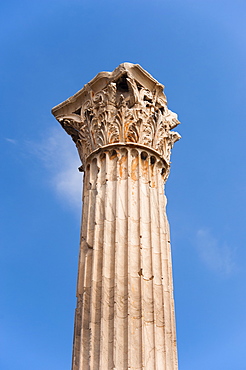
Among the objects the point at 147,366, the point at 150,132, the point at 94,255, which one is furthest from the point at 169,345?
the point at 150,132

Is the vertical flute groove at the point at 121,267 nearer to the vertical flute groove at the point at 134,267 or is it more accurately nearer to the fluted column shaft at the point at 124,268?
the fluted column shaft at the point at 124,268

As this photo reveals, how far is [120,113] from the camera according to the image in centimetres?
1731

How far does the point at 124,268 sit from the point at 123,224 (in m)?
Answer: 1.31

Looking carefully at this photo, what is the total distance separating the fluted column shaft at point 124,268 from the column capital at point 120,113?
0.55 meters

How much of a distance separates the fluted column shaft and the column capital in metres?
0.55

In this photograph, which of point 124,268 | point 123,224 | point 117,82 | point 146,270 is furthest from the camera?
point 117,82

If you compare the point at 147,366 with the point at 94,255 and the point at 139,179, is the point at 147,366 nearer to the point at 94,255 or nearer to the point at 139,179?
the point at 94,255

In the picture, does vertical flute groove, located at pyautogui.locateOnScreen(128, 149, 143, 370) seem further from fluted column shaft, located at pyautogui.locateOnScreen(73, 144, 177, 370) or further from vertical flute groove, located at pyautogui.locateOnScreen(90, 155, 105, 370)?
A: vertical flute groove, located at pyautogui.locateOnScreen(90, 155, 105, 370)

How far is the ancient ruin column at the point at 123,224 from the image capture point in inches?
511

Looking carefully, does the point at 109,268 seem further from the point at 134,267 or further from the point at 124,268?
the point at 134,267

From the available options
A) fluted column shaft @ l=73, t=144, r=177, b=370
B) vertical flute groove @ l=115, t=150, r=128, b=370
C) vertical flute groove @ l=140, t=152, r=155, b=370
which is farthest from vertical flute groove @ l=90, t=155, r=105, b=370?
vertical flute groove @ l=140, t=152, r=155, b=370

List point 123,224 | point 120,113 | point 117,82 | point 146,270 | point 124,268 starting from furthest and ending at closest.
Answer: point 117,82 < point 120,113 < point 123,224 < point 146,270 < point 124,268

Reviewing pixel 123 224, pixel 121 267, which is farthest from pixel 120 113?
pixel 121 267

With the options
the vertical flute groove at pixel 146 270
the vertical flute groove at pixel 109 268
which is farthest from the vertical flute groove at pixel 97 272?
the vertical flute groove at pixel 146 270
